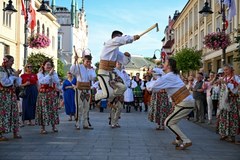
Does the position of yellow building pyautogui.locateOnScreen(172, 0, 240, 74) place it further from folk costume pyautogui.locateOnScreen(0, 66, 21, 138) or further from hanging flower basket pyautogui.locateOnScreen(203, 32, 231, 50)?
folk costume pyautogui.locateOnScreen(0, 66, 21, 138)

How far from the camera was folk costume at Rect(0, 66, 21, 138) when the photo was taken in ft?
28.7

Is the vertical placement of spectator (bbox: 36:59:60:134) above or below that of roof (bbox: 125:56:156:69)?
below

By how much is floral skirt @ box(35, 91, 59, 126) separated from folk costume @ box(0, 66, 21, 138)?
114 centimetres

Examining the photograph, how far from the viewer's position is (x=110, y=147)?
794cm

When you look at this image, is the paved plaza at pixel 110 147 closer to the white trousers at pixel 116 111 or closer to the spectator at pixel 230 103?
the spectator at pixel 230 103

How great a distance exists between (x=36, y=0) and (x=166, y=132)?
34.8 m

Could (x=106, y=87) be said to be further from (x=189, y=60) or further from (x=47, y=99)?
(x=189, y=60)

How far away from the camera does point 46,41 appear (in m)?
22.4

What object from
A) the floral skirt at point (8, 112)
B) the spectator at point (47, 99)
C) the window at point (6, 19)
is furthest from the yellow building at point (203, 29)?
the floral skirt at point (8, 112)

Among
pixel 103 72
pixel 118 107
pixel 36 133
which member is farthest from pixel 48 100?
pixel 118 107

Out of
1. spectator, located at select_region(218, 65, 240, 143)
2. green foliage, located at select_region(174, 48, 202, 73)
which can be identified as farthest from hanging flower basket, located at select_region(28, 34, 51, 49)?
green foliage, located at select_region(174, 48, 202, 73)

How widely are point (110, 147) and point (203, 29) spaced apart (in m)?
34.5

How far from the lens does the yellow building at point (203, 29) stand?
1130 inches

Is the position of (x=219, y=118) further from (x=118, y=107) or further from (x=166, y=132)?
(x=118, y=107)
